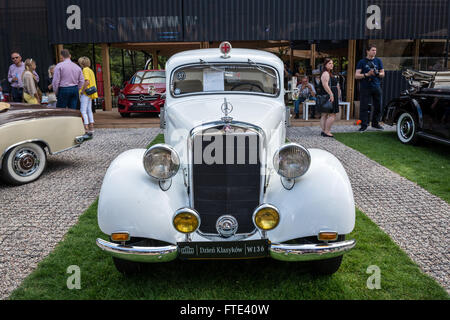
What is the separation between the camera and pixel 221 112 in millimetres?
3514

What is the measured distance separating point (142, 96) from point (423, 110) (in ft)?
26.9

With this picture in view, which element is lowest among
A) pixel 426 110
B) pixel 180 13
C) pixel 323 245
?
pixel 323 245

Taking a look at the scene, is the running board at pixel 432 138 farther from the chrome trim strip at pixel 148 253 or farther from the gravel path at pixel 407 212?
the chrome trim strip at pixel 148 253

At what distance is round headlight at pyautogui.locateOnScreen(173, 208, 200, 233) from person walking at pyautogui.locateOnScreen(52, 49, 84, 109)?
6744 mm

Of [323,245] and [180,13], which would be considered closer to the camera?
[323,245]

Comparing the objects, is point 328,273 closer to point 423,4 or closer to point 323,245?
point 323,245

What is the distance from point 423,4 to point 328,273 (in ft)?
37.8

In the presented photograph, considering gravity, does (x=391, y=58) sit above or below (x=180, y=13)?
below

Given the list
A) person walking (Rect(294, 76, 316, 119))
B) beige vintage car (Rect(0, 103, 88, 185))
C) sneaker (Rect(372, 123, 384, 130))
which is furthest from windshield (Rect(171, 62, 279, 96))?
person walking (Rect(294, 76, 316, 119))

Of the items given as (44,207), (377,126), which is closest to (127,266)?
(44,207)

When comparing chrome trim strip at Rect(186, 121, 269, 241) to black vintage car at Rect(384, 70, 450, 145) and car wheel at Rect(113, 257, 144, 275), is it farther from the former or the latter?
black vintage car at Rect(384, 70, 450, 145)

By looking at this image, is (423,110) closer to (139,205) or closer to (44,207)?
(139,205)

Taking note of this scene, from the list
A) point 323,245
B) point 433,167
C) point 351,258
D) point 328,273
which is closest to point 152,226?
point 323,245

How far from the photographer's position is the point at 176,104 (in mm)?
4051
